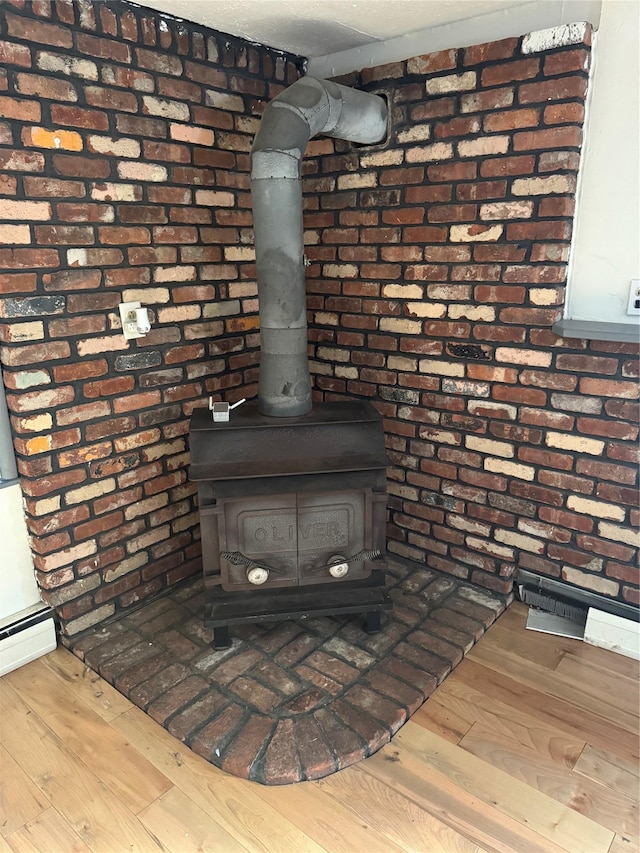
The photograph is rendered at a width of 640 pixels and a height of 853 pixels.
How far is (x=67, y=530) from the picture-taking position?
81.3 inches

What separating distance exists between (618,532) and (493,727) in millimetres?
798

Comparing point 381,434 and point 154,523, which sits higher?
point 381,434

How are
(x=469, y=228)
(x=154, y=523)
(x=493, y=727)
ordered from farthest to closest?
(x=154, y=523) → (x=469, y=228) → (x=493, y=727)

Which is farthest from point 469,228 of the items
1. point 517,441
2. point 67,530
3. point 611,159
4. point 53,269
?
point 67,530

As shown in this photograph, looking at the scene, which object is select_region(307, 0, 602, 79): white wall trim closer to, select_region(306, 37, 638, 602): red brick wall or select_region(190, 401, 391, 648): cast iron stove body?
select_region(306, 37, 638, 602): red brick wall

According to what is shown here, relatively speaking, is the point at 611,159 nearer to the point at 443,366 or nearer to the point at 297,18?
the point at 443,366

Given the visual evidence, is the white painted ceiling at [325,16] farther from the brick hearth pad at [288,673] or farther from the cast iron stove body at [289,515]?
the brick hearth pad at [288,673]

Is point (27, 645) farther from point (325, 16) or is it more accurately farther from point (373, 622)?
point (325, 16)

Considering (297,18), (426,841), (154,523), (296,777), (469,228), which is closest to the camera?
(426,841)

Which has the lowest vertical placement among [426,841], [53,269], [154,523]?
[426,841]

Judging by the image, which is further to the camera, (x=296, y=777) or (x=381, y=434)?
(x=381, y=434)

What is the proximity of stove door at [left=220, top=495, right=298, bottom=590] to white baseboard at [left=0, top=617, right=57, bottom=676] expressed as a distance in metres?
0.68

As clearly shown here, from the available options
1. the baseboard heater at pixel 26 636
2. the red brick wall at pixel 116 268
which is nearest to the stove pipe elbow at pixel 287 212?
the red brick wall at pixel 116 268

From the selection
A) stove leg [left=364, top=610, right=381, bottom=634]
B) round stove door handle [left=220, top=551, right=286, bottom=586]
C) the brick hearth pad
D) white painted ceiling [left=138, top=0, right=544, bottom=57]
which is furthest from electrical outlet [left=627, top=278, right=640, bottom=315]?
round stove door handle [left=220, top=551, right=286, bottom=586]
